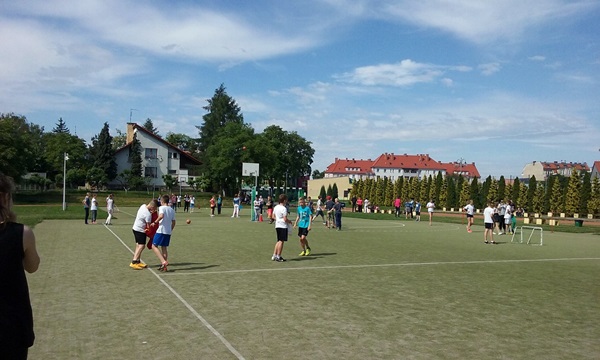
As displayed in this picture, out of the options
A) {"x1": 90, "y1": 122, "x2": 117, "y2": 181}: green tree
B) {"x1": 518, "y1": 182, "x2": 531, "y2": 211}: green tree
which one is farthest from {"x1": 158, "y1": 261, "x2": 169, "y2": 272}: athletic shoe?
{"x1": 90, "y1": 122, "x2": 117, "y2": 181}: green tree

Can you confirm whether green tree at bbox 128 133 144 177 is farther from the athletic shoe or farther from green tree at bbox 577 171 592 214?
the athletic shoe

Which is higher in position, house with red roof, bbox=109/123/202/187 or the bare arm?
house with red roof, bbox=109/123/202/187

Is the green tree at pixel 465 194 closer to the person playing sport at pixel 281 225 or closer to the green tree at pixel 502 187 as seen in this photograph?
the green tree at pixel 502 187

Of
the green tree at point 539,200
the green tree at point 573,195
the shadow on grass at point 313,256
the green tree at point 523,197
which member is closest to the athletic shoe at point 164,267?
the shadow on grass at point 313,256

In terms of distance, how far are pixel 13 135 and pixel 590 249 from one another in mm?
61981

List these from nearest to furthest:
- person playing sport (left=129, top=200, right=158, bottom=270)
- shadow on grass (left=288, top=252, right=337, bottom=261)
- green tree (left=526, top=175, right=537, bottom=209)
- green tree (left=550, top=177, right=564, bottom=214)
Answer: person playing sport (left=129, top=200, right=158, bottom=270) → shadow on grass (left=288, top=252, right=337, bottom=261) → green tree (left=550, top=177, right=564, bottom=214) → green tree (left=526, top=175, right=537, bottom=209)

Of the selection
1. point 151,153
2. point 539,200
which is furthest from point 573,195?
point 151,153

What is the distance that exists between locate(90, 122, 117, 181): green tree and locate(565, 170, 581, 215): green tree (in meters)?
61.3

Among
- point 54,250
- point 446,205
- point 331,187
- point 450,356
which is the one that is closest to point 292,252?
point 54,250

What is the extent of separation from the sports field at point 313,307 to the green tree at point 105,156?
6713 cm

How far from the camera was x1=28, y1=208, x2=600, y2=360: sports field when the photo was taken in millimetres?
6332

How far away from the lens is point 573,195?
52562 millimetres

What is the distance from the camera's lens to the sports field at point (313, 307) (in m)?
6.33

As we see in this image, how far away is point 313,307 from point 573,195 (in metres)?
51.7
